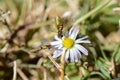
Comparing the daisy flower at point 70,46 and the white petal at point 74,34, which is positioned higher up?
the white petal at point 74,34

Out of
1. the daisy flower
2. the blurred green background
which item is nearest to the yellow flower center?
the daisy flower

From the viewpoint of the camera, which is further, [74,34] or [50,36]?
[50,36]

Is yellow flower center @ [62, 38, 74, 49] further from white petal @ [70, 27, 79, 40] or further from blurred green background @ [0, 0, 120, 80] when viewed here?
blurred green background @ [0, 0, 120, 80]

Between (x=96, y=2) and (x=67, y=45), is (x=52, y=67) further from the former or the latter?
(x=96, y=2)

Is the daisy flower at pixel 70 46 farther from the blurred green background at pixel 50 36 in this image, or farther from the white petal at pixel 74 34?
the blurred green background at pixel 50 36

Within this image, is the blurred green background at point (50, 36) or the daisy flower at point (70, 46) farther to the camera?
the blurred green background at point (50, 36)

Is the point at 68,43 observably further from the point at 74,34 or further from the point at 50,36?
the point at 50,36

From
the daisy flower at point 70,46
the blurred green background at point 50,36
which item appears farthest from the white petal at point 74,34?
the blurred green background at point 50,36

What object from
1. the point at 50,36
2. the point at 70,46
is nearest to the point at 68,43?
the point at 70,46

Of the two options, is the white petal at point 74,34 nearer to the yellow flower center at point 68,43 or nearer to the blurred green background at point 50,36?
the yellow flower center at point 68,43
